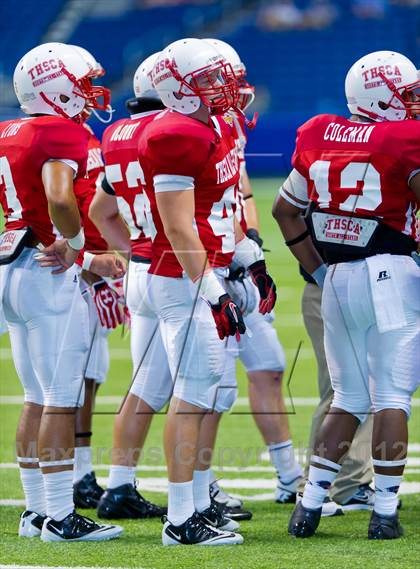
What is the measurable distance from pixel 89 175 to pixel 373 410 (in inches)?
64.4

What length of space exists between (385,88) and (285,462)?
1563mm

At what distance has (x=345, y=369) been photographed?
3744 mm

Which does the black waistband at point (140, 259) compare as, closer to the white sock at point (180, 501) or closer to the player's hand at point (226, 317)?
the player's hand at point (226, 317)

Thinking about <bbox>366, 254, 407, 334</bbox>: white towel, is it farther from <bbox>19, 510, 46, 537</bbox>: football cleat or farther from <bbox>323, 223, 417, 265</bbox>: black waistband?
<bbox>19, 510, 46, 537</bbox>: football cleat

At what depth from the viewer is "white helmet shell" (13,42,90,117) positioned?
12.2ft

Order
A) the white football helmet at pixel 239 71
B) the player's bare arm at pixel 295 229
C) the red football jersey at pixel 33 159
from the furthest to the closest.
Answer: the white football helmet at pixel 239 71 → the player's bare arm at pixel 295 229 → the red football jersey at pixel 33 159

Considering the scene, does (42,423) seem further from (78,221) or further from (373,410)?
(373,410)

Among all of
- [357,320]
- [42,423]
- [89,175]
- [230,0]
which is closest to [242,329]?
[357,320]

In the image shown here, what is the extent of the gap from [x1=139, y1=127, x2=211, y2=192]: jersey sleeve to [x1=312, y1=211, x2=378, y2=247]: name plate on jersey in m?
0.51

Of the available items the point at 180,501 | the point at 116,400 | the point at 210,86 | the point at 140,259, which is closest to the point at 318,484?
the point at 180,501

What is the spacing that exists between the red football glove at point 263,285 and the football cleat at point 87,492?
1.07 metres

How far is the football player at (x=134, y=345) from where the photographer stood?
13.7 ft

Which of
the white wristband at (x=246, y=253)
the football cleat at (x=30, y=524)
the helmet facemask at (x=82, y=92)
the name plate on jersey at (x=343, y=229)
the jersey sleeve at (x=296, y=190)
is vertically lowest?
the football cleat at (x=30, y=524)

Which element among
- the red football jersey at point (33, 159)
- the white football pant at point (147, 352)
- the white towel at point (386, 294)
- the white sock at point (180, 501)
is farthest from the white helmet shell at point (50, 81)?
the white sock at point (180, 501)
